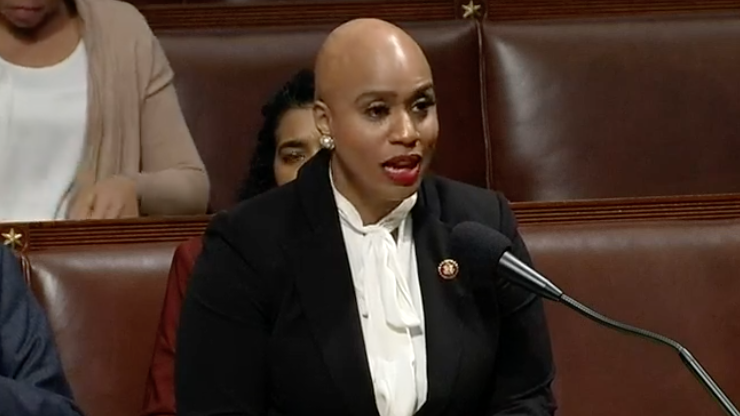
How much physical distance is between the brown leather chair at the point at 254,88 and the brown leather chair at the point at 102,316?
51cm

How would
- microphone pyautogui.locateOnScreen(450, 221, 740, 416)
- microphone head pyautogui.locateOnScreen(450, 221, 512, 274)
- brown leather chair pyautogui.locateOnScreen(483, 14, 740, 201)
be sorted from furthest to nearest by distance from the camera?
brown leather chair pyautogui.locateOnScreen(483, 14, 740, 201)
microphone head pyautogui.locateOnScreen(450, 221, 512, 274)
microphone pyautogui.locateOnScreen(450, 221, 740, 416)

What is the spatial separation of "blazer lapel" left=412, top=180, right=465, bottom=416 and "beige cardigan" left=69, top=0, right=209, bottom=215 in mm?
628

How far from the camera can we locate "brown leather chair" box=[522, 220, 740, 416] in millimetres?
1339

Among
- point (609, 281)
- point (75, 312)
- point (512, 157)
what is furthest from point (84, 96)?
point (609, 281)

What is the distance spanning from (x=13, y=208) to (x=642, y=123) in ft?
2.67

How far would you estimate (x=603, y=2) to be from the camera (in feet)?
6.50

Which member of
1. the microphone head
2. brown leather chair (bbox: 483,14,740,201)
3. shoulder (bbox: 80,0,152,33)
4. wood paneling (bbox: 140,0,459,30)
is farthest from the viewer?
wood paneling (bbox: 140,0,459,30)

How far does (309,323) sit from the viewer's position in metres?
1.04

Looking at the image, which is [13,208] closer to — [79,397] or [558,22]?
[79,397]

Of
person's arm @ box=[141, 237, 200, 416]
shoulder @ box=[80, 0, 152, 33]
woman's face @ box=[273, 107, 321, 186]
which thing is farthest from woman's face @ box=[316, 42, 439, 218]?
shoulder @ box=[80, 0, 152, 33]

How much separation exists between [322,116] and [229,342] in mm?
183

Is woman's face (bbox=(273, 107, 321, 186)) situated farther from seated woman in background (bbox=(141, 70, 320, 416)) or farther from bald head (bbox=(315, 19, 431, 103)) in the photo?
bald head (bbox=(315, 19, 431, 103))

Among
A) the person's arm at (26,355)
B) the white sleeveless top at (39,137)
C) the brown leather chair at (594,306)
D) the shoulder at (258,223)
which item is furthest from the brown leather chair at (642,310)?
the white sleeveless top at (39,137)

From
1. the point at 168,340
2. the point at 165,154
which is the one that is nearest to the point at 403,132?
the point at 168,340
